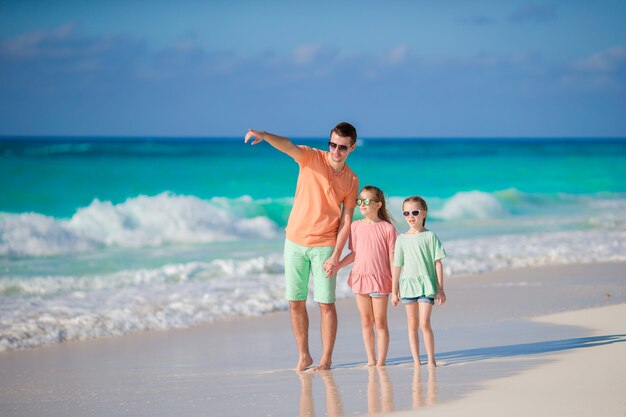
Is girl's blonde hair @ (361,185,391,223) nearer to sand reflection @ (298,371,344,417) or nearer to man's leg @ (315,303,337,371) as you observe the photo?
man's leg @ (315,303,337,371)

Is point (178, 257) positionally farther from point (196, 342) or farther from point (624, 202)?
point (624, 202)

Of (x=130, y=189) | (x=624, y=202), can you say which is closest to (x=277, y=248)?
(x=624, y=202)

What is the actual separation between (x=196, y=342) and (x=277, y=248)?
269 inches

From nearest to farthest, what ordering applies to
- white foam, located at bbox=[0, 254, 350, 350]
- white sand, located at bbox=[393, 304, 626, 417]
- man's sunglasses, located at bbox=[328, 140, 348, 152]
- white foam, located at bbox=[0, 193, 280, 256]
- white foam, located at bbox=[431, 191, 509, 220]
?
1. white sand, located at bbox=[393, 304, 626, 417]
2. man's sunglasses, located at bbox=[328, 140, 348, 152]
3. white foam, located at bbox=[0, 254, 350, 350]
4. white foam, located at bbox=[0, 193, 280, 256]
5. white foam, located at bbox=[431, 191, 509, 220]

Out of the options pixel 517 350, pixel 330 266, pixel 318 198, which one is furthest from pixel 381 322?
pixel 517 350

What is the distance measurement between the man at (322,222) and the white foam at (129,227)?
9.47m

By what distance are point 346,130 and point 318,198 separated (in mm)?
429

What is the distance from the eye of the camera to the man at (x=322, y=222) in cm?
539

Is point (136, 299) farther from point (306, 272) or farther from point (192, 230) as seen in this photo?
point (192, 230)

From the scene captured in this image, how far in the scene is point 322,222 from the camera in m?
5.43

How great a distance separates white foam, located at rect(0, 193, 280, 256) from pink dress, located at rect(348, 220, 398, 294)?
9681mm

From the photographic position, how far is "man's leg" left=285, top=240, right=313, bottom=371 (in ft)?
18.1

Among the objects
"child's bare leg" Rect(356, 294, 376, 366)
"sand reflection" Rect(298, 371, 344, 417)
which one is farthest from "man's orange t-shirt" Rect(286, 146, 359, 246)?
"sand reflection" Rect(298, 371, 344, 417)

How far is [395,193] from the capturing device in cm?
3100
